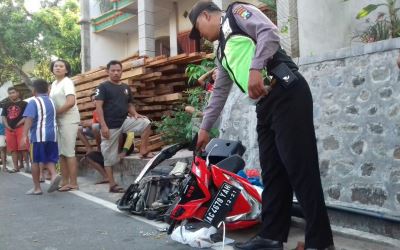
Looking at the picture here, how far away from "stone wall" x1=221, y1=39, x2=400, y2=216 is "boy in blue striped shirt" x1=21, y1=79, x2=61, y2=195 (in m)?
3.72

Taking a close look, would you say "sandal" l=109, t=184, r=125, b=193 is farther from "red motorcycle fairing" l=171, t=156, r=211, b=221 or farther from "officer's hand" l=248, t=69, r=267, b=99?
"officer's hand" l=248, t=69, r=267, b=99

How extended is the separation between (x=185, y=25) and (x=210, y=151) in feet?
32.6

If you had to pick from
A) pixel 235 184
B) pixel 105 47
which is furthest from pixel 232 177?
pixel 105 47

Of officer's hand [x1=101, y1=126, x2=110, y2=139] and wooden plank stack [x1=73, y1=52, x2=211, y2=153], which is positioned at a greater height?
wooden plank stack [x1=73, y1=52, x2=211, y2=153]

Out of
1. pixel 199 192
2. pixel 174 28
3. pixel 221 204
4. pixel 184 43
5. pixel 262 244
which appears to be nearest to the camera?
pixel 262 244

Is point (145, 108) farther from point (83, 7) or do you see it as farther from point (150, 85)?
point (83, 7)

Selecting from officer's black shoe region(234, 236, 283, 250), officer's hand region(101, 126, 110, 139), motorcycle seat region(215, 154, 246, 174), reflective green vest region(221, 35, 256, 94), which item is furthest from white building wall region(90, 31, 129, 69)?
officer's black shoe region(234, 236, 283, 250)

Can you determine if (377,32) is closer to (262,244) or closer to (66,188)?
(262,244)

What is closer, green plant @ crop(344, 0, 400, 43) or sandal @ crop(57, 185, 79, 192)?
green plant @ crop(344, 0, 400, 43)

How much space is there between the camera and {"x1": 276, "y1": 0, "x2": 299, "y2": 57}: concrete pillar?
6.61 m

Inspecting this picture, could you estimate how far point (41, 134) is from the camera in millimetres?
6508

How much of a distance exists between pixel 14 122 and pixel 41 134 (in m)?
3.97

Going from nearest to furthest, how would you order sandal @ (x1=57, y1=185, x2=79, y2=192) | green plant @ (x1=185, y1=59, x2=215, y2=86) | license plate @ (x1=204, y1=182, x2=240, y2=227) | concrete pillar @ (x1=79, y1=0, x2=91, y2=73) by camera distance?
license plate @ (x1=204, y1=182, x2=240, y2=227) < sandal @ (x1=57, y1=185, x2=79, y2=192) < green plant @ (x1=185, y1=59, x2=215, y2=86) < concrete pillar @ (x1=79, y1=0, x2=91, y2=73)

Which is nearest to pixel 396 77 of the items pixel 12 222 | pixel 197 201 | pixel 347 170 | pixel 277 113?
pixel 347 170
